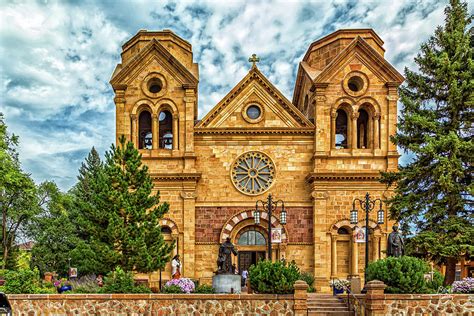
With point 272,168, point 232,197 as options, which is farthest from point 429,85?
point 232,197

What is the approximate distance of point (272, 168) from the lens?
33.0 metres

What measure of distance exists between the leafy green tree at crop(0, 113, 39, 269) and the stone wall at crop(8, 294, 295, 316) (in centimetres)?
1669

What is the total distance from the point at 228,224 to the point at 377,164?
1026cm

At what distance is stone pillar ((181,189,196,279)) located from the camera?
31394 mm

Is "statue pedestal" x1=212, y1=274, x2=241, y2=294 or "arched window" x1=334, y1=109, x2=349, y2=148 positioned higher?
"arched window" x1=334, y1=109, x2=349, y2=148

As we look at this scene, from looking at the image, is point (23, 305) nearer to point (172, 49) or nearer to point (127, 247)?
point (127, 247)

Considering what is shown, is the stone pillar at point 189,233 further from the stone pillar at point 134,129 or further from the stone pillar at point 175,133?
the stone pillar at point 134,129

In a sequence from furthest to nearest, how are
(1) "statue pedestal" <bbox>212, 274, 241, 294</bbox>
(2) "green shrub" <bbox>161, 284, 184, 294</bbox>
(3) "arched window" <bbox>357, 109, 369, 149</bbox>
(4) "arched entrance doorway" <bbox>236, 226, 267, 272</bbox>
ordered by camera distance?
(3) "arched window" <bbox>357, 109, 369, 149</bbox>
(4) "arched entrance doorway" <bbox>236, 226, 267, 272</bbox>
(2) "green shrub" <bbox>161, 284, 184, 294</bbox>
(1) "statue pedestal" <bbox>212, 274, 241, 294</bbox>

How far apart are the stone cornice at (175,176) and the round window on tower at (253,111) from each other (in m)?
5.08

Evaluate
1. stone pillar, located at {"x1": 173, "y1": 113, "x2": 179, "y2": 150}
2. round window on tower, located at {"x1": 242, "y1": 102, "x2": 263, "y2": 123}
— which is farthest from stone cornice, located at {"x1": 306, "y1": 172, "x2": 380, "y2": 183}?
stone pillar, located at {"x1": 173, "y1": 113, "x2": 179, "y2": 150}

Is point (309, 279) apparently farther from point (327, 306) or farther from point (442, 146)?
point (442, 146)

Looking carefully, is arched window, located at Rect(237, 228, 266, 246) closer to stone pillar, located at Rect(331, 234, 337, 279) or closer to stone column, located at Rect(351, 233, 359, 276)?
stone pillar, located at Rect(331, 234, 337, 279)

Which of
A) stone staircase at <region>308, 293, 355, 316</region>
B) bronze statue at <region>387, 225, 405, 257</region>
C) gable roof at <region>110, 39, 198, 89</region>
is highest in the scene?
gable roof at <region>110, 39, 198, 89</region>

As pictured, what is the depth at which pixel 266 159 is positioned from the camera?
33031 mm
